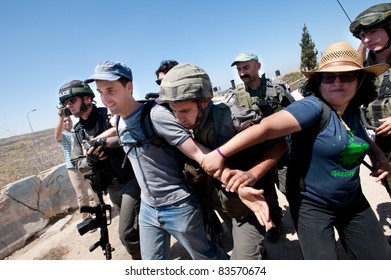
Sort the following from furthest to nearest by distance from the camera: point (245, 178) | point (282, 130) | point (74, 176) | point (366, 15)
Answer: point (74, 176) → point (366, 15) → point (245, 178) → point (282, 130)

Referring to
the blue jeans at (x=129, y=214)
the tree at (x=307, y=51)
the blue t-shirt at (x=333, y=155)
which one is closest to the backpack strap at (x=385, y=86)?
the blue t-shirt at (x=333, y=155)

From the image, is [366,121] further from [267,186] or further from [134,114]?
[134,114]

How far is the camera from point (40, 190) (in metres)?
5.09

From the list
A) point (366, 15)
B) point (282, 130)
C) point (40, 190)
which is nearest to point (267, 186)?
point (282, 130)

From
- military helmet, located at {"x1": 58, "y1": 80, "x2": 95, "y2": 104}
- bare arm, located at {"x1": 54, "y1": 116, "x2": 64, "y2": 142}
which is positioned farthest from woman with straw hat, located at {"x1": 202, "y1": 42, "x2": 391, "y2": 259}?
bare arm, located at {"x1": 54, "y1": 116, "x2": 64, "y2": 142}

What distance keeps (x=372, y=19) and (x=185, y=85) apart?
2155 mm

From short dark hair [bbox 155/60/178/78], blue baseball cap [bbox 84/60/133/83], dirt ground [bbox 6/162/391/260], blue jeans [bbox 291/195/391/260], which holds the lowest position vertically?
dirt ground [bbox 6/162/391/260]

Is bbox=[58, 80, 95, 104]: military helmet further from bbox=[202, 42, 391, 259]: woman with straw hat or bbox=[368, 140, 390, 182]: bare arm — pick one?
bbox=[368, 140, 390, 182]: bare arm

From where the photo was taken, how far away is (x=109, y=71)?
5.88 ft

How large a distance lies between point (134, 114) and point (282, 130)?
3.64 feet

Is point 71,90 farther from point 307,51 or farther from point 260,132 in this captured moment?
point 307,51

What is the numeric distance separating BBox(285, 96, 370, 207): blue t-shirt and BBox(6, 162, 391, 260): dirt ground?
1396 millimetres

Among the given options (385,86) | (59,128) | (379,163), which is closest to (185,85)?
(379,163)

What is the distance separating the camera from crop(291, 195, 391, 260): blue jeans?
5.47 ft
